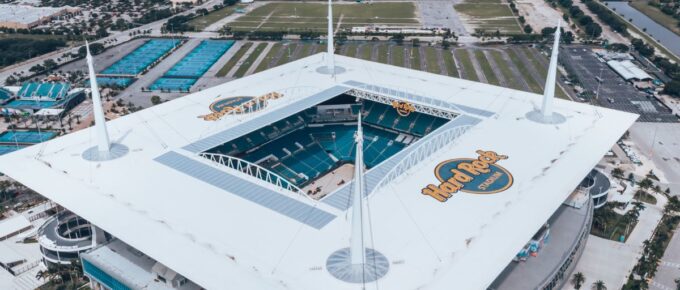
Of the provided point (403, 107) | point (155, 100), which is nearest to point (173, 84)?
point (155, 100)

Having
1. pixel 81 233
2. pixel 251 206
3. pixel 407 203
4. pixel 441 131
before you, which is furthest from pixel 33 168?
pixel 441 131

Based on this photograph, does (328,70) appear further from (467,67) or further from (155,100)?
(467,67)

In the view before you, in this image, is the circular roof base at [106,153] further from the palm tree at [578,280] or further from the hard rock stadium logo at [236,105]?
the palm tree at [578,280]

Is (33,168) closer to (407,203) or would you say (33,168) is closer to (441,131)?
(407,203)

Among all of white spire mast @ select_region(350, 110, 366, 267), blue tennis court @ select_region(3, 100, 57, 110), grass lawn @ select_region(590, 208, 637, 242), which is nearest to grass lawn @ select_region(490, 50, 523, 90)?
grass lawn @ select_region(590, 208, 637, 242)

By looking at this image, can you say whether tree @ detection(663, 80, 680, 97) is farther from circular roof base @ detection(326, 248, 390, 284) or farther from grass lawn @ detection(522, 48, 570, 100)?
circular roof base @ detection(326, 248, 390, 284)
